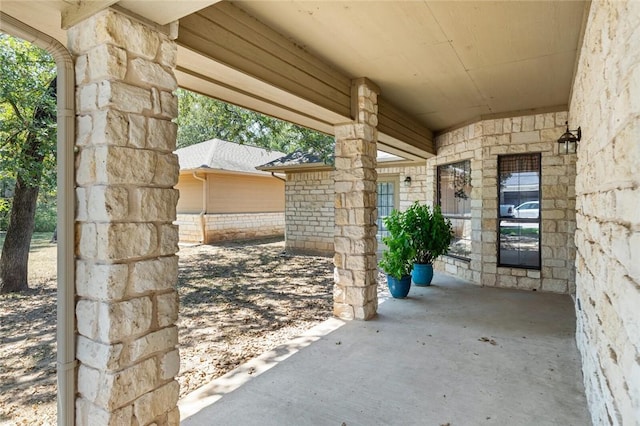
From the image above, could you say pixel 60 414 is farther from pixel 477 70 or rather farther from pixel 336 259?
pixel 477 70

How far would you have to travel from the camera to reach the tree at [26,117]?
4.95 m

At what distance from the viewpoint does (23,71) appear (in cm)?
507

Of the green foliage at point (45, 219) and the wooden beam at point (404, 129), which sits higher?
the wooden beam at point (404, 129)

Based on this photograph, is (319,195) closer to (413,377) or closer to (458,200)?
(458,200)

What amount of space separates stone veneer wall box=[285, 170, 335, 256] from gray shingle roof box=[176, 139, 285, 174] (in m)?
2.14

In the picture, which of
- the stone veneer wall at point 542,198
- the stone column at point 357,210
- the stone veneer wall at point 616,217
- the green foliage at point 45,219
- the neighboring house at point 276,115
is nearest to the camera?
the stone veneer wall at point 616,217

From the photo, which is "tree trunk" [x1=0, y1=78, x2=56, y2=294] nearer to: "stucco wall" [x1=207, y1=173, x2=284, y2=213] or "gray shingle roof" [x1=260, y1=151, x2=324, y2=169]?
"gray shingle roof" [x1=260, y1=151, x2=324, y2=169]

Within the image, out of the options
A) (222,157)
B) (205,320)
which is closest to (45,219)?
(222,157)

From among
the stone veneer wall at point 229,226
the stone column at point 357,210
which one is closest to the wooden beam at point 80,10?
the stone column at point 357,210

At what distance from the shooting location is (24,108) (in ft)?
16.9

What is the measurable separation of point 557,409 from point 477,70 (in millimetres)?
3126

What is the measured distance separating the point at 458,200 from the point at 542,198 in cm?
144

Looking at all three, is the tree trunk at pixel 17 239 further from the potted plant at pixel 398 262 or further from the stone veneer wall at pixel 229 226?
the stone veneer wall at pixel 229 226

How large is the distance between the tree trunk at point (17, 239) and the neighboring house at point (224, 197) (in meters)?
5.53
